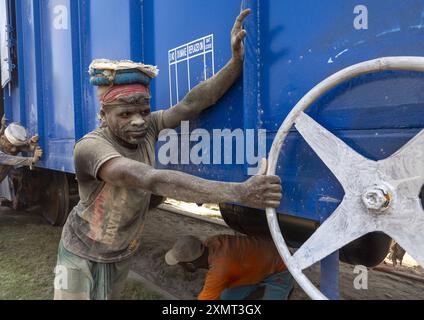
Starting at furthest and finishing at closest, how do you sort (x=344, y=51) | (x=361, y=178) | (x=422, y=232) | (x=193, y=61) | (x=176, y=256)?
(x=176, y=256) → (x=193, y=61) → (x=344, y=51) → (x=361, y=178) → (x=422, y=232)

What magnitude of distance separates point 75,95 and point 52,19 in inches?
34.6

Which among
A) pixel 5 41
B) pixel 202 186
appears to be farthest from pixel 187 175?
pixel 5 41

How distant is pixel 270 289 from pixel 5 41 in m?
3.72

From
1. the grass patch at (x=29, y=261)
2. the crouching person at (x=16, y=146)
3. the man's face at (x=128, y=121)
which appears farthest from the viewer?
the crouching person at (x=16, y=146)

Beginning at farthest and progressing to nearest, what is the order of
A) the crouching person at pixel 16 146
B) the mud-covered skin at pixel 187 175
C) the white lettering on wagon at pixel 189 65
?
the crouching person at pixel 16 146, the white lettering on wagon at pixel 189 65, the mud-covered skin at pixel 187 175

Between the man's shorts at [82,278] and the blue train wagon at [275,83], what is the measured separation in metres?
0.65

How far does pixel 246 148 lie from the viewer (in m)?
1.71

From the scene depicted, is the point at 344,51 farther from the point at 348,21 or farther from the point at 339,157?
the point at 339,157

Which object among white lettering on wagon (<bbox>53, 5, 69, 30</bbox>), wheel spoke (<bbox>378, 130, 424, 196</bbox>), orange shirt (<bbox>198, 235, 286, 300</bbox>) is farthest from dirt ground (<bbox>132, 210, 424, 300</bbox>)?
white lettering on wagon (<bbox>53, 5, 69, 30</bbox>)

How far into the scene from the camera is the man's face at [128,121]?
1.79 meters

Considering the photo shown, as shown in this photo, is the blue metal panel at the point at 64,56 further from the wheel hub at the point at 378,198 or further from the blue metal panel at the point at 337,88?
the wheel hub at the point at 378,198

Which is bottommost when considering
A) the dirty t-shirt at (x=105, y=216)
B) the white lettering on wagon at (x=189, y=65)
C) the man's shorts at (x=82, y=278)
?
the man's shorts at (x=82, y=278)

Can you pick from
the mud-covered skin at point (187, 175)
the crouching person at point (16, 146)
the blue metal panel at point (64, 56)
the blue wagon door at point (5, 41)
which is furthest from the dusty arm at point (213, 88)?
the blue wagon door at point (5, 41)

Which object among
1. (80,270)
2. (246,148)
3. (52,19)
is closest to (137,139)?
(246,148)
